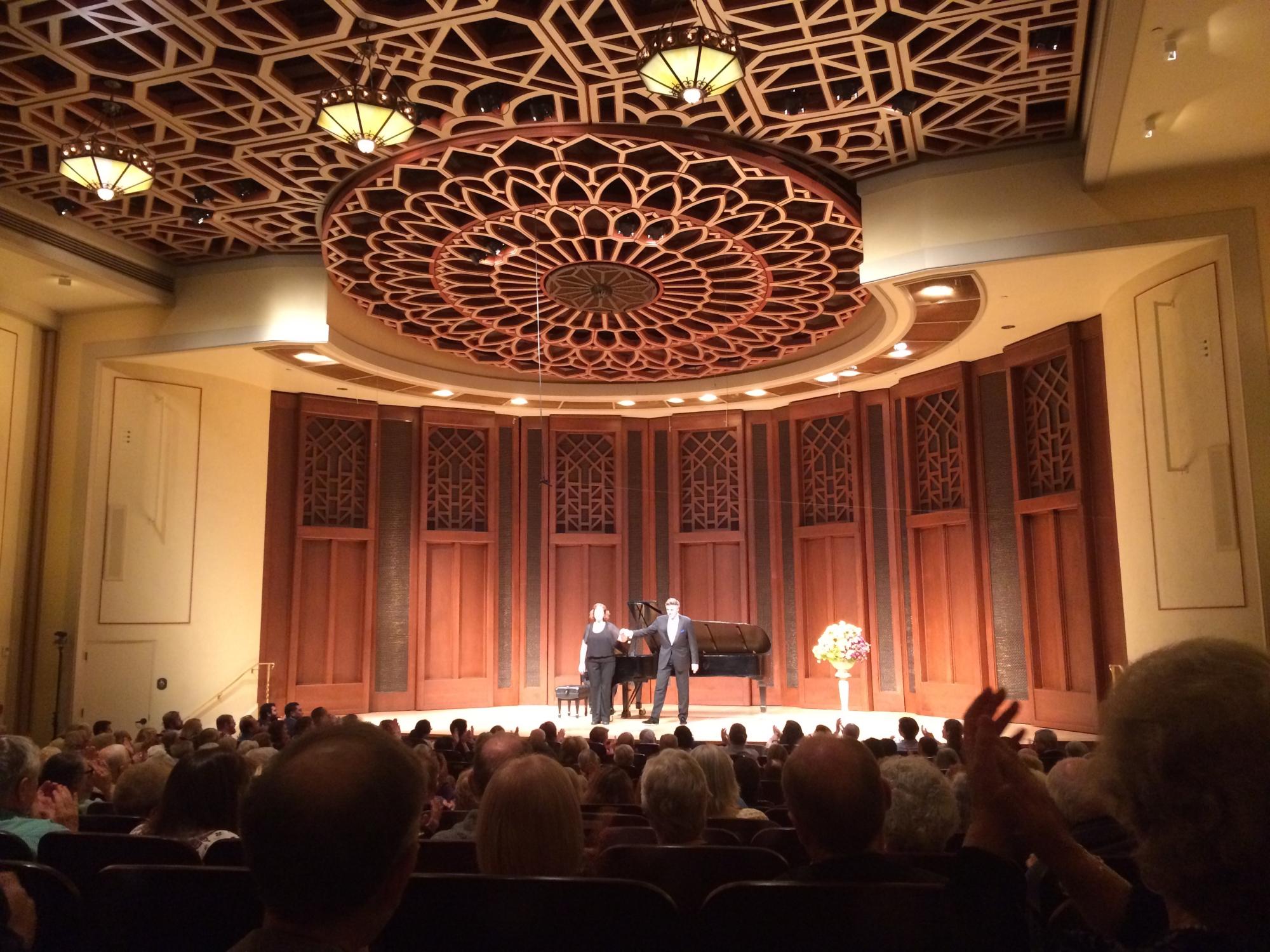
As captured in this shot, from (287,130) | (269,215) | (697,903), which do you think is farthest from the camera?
(269,215)

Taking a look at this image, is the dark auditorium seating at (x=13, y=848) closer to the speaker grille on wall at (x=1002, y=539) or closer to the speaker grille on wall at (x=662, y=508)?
the speaker grille on wall at (x=1002, y=539)

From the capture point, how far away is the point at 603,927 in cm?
172

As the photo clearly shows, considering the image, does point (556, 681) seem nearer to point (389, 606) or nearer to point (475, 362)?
point (389, 606)

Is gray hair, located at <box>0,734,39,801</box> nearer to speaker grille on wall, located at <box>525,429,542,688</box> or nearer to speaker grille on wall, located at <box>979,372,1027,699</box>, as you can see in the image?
speaker grille on wall, located at <box>979,372,1027,699</box>

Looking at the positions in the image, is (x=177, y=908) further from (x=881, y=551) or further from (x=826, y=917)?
(x=881, y=551)

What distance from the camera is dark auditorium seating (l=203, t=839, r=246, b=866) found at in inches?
95.0

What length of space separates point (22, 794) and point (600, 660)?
28.3 ft

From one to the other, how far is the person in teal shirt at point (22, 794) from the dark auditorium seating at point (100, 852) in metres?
0.34

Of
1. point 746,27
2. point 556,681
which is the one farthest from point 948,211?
point 556,681

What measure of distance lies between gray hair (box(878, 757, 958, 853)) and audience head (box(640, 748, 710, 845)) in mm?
547

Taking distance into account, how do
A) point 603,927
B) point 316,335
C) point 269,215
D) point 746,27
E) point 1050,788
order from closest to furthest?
point 603,927 < point 1050,788 < point 746,27 < point 269,215 < point 316,335

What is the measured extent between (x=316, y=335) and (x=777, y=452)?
6798 millimetres

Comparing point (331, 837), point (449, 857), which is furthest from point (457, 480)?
point (331, 837)

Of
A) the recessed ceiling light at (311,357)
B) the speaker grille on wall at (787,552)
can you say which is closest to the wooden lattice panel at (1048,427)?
the speaker grille on wall at (787,552)
